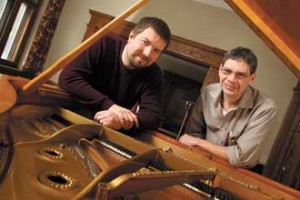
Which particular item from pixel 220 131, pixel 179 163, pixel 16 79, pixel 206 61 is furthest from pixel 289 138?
pixel 16 79

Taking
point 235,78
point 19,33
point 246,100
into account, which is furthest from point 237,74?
point 19,33

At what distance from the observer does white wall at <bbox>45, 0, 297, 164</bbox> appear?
455 centimetres

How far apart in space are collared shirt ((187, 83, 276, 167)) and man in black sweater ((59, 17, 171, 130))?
26cm

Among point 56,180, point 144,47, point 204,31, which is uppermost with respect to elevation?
point 204,31

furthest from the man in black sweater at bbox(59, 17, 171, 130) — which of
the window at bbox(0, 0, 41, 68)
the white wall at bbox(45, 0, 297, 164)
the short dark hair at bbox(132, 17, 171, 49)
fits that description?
the window at bbox(0, 0, 41, 68)

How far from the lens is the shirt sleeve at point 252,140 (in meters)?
1.51

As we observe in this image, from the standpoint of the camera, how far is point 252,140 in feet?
5.24

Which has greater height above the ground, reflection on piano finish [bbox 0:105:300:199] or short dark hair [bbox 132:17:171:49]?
short dark hair [bbox 132:17:171:49]

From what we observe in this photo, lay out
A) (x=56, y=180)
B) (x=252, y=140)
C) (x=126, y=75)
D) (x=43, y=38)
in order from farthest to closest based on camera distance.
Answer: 1. (x=43, y=38)
2. (x=126, y=75)
3. (x=252, y=140)
4. (x=56, y=180)

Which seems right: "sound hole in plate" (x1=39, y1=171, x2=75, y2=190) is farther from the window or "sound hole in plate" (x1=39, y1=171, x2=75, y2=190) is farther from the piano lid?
the window

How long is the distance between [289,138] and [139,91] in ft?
8.07

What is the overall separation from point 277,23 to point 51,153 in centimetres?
76

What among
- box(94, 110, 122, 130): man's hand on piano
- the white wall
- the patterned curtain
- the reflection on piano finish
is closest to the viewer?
the reflection on piano finish

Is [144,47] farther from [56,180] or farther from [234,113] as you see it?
[56,180]
